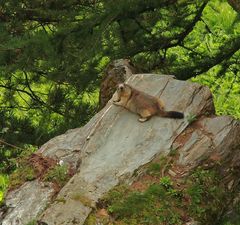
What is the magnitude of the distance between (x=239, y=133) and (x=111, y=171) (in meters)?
1.44

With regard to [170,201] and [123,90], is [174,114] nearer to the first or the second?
[123,90]

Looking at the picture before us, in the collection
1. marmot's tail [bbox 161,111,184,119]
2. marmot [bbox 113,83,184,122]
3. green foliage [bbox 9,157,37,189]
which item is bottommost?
marmot's tail [bbox 161,111,184,119]

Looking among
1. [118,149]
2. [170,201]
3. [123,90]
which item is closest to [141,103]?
[123,90]

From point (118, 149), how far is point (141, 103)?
2.28 feet

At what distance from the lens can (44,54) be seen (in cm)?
816

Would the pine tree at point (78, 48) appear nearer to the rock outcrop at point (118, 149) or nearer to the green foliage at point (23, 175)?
the rock outcrop at point (118, 149)

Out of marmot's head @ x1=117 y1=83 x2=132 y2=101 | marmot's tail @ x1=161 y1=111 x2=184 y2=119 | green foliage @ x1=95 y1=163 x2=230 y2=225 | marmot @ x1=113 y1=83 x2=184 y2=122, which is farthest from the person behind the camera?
marmot's head @ x1=117 y1=83 x2=132 y2=101

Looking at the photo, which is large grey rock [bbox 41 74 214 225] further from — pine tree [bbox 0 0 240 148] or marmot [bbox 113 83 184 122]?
pine tree [bbox 0 0 240 148]

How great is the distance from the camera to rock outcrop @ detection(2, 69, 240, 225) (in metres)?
7.19

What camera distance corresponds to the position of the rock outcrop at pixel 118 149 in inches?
283

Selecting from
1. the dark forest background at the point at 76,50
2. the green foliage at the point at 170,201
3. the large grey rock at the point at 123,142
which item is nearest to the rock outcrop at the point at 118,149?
the large grey rock at the point at 123,142

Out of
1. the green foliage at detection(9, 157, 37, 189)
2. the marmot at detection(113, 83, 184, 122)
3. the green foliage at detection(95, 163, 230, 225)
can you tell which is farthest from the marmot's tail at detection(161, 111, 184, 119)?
the green foliage at detection(9, 157, 37, 189)

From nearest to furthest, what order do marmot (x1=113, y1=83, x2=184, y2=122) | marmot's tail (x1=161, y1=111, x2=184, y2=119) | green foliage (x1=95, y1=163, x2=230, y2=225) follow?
green foliage (x1=95, y1=163, x2=230, y2=225) → marmot's tail (x1=161, y1=111, x2=184, y2=119) → marmot (x1=113, y1=83, x2=184, y2=122)

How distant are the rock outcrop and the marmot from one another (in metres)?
0.08
